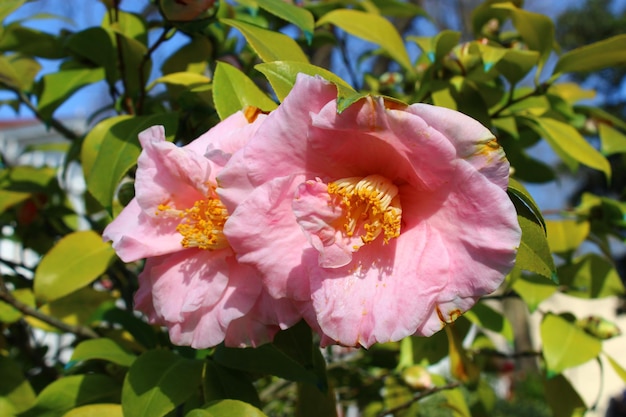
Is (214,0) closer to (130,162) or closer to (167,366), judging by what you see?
(130,162)

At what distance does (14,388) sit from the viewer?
966 mm

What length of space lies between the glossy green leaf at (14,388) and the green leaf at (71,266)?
158 mm

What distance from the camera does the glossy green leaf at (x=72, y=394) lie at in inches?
32.1

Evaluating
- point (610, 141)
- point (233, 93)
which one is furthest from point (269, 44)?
point (610, 141)

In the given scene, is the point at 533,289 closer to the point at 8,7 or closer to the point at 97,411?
the point at 97,411

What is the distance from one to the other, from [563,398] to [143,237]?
0.87m

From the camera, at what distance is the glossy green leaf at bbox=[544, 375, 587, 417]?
1.11m

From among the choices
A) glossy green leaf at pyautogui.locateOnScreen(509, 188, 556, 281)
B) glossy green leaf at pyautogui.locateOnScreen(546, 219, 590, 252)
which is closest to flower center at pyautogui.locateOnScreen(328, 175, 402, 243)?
glossy green leaf at pyautogui.locateOnScreen(509, 188, 556, 281)

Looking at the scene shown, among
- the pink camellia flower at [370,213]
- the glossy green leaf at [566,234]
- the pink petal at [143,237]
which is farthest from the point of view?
the glossy green leaf at [566,234]

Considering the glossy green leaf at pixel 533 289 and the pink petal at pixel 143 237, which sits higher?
the pink petal at pixel 143 237

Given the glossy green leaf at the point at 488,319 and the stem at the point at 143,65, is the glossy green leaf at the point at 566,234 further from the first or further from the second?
the stem at the point at 143,65

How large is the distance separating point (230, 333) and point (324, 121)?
239 millimetres

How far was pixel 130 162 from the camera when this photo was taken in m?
0.74

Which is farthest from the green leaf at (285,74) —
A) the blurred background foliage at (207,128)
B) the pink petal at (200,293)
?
the pink petal at (200,293)
